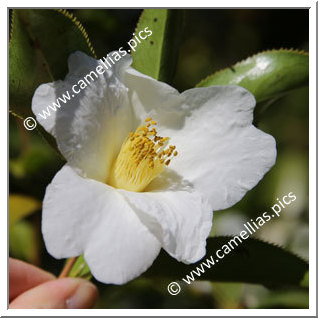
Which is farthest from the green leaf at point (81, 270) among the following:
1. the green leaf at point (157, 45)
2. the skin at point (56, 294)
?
the green leaf at point (157, 45)

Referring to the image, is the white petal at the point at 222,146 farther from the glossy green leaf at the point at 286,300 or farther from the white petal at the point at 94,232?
the glossy green leaf at the point at 286,300

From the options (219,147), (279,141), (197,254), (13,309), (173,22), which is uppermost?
(173,22)

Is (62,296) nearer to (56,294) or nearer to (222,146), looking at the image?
(56,294)

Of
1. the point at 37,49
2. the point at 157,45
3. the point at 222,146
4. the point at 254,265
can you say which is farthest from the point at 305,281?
the point at 37,49

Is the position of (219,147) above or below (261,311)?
above

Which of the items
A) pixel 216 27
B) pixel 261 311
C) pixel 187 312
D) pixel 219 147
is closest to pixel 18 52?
pixel 219 147

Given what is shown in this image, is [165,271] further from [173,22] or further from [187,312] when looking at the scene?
[173,22]
